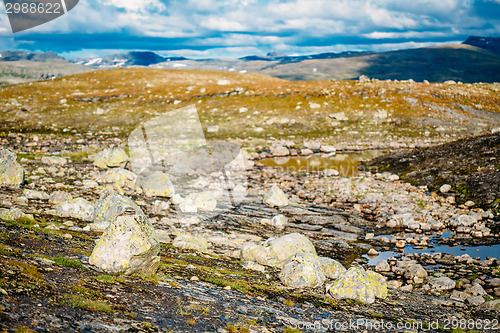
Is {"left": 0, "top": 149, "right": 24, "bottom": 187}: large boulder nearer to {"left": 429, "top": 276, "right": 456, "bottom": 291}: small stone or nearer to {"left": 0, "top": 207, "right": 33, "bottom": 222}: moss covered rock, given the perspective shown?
{"left": 0, "top": 207, "right": 33, "bottom": 222}: moss covered rock

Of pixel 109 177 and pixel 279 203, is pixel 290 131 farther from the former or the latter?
pixel 109 177

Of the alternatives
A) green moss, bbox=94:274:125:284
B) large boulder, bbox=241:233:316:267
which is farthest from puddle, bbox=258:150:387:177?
green moss, bbox=94:274:125:284

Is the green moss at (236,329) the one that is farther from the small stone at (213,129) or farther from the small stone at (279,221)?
the small stone at (213,129)

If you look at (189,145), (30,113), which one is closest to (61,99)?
(30,113)

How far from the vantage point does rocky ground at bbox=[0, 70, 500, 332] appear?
1038cm

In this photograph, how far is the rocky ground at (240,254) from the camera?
1038cm

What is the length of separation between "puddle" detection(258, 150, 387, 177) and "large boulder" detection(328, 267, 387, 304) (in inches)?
904

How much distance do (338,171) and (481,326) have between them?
87.2 feet

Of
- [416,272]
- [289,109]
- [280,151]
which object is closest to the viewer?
[416,272]

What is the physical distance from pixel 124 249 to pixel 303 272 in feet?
26.7

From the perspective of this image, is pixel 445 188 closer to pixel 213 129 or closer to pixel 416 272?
pixel 416 272

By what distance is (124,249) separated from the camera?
1250 centimetres

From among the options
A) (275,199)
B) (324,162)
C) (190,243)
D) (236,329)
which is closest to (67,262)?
(236,329)

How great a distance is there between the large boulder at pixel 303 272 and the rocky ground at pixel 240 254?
7 cm
